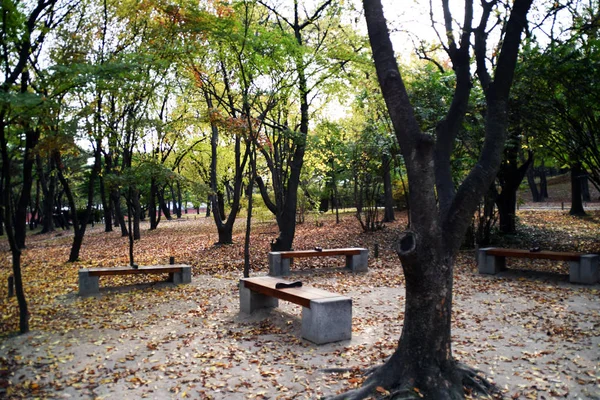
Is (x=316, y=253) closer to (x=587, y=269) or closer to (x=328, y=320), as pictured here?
(x=328, y=320)

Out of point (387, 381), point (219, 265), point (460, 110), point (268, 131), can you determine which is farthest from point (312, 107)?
point (387, 381)

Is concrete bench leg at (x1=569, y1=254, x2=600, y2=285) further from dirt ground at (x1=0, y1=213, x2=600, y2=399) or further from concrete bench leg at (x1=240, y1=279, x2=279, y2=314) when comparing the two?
concrete bench leg at (x1=240, y1=279, x2=279, y2=314)

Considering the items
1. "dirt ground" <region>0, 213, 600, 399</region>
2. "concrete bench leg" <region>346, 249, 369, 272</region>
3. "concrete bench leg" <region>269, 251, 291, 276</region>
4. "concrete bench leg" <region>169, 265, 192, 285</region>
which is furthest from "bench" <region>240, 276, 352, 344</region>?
"concrete bench leg" <region>346, 249, 369, 272</region>

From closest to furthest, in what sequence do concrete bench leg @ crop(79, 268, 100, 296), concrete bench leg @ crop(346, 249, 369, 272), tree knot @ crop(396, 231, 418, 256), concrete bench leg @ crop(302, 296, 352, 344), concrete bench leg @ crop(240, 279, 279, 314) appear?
1. tree knot @ crop(396, 231, 418, 256)
2. concrete bench leg @ crop(302, 296, 352, 344)
3. concrete bench leg @ crop(240, 279, 279, 314)
4. concrete bench leg @ crop(79, 268, 100, 296)
5. concrete bench leg @ crop(346, 249, 369, 272)

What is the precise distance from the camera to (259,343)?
19.1 ft

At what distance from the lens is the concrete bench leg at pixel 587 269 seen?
28.1 feet

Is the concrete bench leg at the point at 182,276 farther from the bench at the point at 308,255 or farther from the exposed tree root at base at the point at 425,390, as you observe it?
the exposed tree root at base at the point at 425,390

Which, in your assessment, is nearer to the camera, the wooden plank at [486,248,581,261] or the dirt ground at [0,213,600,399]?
the dirt ground at [0,213,600,399]

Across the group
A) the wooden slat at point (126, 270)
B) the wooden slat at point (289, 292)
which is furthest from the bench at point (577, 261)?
the wooden slat at point (126, 270)

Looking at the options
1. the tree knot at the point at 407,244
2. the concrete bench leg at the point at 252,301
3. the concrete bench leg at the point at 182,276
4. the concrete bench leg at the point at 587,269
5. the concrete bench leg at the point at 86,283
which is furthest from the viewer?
the concrete bench leg at the point at 182,276

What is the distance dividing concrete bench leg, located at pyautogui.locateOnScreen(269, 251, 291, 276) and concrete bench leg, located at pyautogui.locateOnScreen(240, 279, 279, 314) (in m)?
3.27

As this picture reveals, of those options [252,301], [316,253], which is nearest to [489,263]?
[316,253]

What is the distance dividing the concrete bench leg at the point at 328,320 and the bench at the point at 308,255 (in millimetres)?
4846

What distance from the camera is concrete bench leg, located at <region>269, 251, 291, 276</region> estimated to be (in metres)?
10.8
